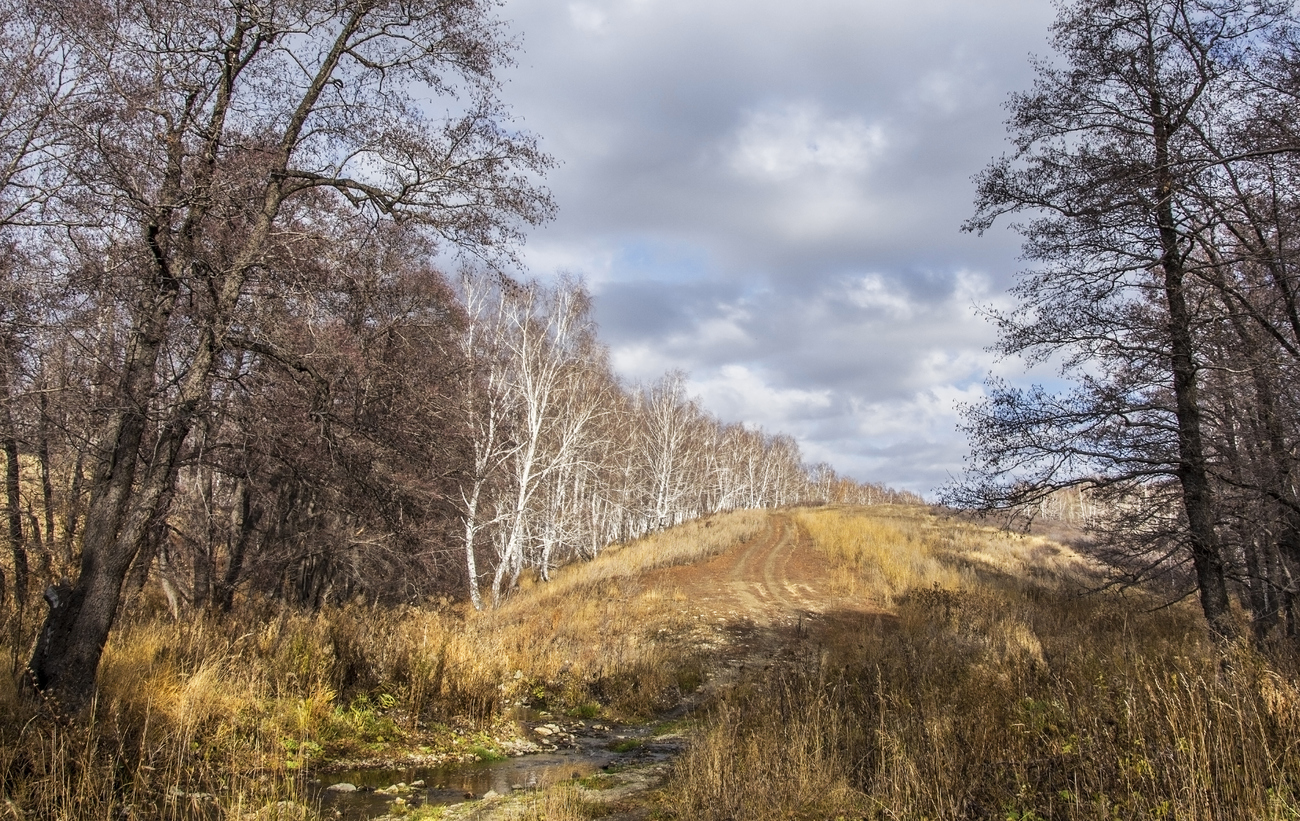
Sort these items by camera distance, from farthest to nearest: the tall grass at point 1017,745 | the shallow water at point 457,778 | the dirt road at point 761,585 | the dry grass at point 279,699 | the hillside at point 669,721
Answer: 1. the dirt road at point 761,585
2. the shallow water at point 457,778
3. the dry grass at point 279,699
4. the hillside at point 669,721
5. the tall grass at point 1017,745

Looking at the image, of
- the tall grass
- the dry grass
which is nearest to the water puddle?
the dry grass

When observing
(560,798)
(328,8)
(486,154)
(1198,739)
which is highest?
(328,8)

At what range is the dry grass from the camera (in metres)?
4.43

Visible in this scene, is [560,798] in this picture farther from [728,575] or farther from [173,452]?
[728,575]

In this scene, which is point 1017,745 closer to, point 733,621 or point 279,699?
point 279,699

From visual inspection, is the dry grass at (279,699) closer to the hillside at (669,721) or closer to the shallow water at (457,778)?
the hillside at (669,721)

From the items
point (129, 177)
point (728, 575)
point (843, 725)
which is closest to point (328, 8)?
point (129, 177)

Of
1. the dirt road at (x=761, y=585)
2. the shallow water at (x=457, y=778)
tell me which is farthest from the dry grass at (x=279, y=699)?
the dirt road at (x=761, y=585)

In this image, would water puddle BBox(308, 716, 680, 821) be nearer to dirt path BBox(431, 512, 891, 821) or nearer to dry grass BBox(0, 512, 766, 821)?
dirt path BBox(431, 512, 891, 821)

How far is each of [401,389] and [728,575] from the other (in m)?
17.0

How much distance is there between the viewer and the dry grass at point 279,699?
4.43m

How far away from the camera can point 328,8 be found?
6.89 metres

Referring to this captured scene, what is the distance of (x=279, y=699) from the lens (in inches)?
253

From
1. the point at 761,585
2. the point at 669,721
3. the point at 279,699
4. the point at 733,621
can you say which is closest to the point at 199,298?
the point at 279,699
